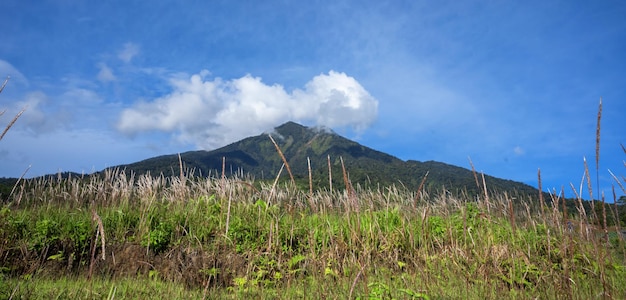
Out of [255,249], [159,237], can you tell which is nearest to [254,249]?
[255,249]

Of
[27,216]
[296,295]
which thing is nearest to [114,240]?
[27,216]

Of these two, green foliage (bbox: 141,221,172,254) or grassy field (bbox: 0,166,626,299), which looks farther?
green foliage (bbox: 141,221,172,254)

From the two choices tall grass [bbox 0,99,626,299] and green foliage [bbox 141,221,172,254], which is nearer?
tall grass [bbox 0,99,626,299]

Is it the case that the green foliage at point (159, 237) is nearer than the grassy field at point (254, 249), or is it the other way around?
the grassy field at point (254, 249)

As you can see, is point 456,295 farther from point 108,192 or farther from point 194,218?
point 108,192

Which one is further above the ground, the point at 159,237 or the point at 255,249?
the point at 159,237

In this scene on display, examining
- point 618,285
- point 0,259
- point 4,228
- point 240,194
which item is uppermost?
point 240,194

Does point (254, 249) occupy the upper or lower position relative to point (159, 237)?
lower

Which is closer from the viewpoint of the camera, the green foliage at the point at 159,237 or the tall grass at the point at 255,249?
the tall grass at the point at 255,249

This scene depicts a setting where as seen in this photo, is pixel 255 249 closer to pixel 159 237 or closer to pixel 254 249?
pixel 254 249

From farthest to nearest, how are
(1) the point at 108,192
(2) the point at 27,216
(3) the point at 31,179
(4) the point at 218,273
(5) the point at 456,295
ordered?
(3) the point at 31,179 < (1) the point at 108,192 < (2) the point at 27,216 < (4) the point at 218,273 < (5) the point at 456,295

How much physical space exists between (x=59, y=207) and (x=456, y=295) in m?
9.06

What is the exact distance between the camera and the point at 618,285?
516cm

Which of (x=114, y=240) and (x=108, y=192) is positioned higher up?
(x=108, y=192)
